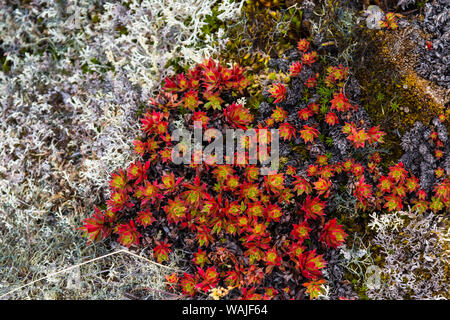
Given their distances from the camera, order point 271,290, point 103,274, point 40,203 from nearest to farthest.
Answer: point 271,290, point 103,274, point 40,203

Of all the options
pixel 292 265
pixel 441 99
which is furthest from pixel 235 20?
pixel 292 265

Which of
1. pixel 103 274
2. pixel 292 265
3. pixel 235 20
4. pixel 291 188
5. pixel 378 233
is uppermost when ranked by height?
pixel 235 20

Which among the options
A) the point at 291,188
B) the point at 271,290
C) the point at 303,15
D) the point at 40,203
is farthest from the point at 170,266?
the point at 303,15

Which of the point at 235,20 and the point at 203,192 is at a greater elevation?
the point at 235,20

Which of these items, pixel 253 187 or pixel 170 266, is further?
pixel 170 266

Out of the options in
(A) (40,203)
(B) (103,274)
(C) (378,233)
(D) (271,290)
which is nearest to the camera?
(D) (271,290)

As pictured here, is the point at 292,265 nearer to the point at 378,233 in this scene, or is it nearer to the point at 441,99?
the point at 378,233

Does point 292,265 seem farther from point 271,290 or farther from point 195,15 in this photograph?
point 195,15
